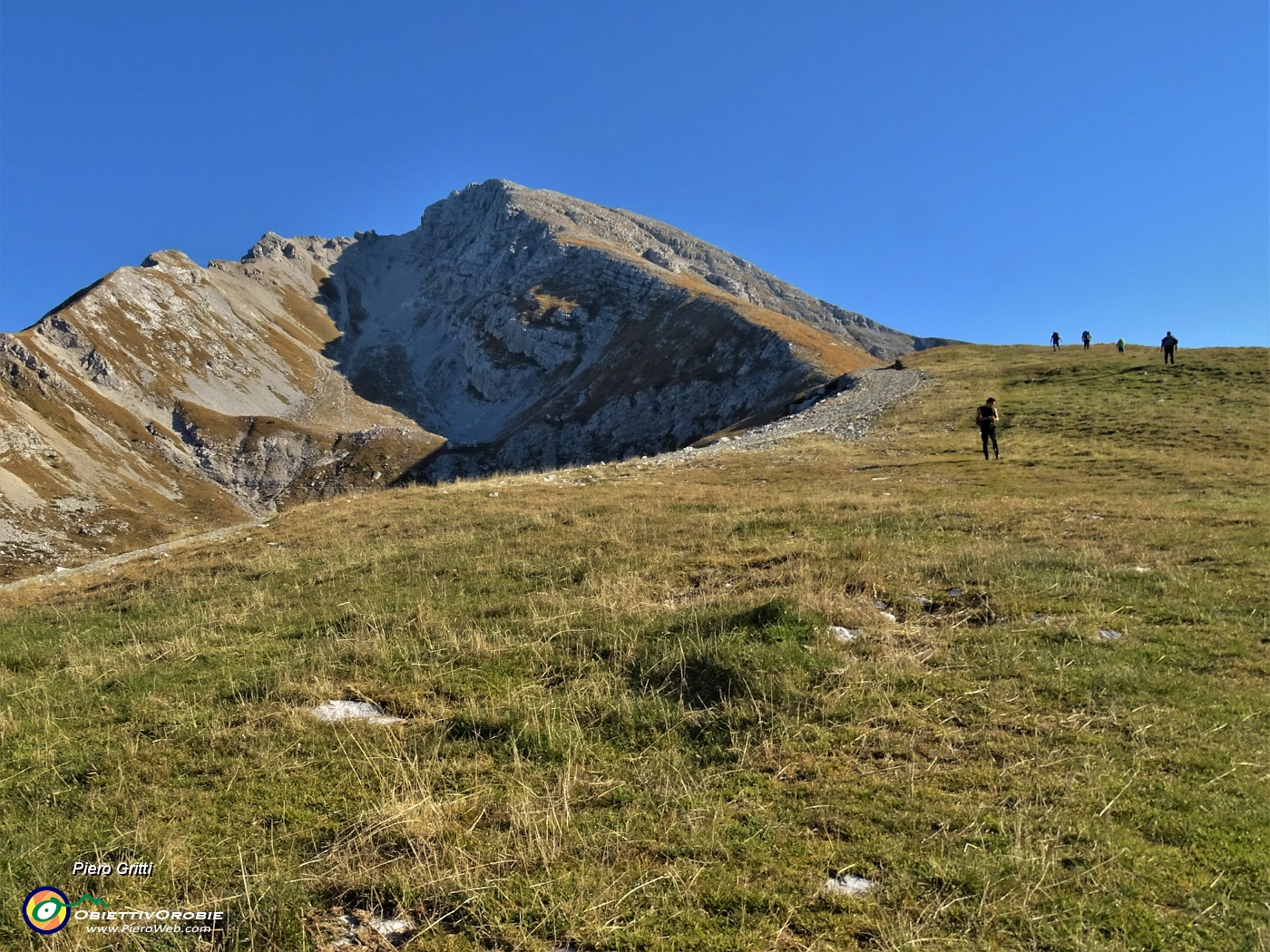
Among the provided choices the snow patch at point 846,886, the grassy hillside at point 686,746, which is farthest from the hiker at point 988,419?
the snow patch at point 846,886

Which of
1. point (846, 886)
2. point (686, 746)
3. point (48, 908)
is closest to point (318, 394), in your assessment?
point (48, 908)

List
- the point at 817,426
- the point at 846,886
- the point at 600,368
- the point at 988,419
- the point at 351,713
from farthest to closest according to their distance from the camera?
the point at 600,368
the point at 817,426
the point at 988,419
the point at 351,713
the point at 846,886

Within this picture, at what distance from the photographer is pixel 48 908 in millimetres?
5199

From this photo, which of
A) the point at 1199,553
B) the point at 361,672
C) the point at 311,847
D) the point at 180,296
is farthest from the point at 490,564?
the point at 180,296

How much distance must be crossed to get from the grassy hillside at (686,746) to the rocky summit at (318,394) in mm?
59045

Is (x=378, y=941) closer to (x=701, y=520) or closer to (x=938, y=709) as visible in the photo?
(x=938, y=709)

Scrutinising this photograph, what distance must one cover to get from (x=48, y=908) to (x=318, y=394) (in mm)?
Answer: 190911

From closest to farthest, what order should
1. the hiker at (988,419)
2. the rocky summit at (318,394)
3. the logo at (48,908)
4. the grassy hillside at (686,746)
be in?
the grassy hillside at (686,746) → the logo at (48,908) → the hiker at (988,419) → the rocky summit at (318,394)

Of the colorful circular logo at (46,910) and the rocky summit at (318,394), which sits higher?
the rocky summit at (318,394)

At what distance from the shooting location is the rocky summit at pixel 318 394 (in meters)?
100

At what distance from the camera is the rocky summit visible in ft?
330

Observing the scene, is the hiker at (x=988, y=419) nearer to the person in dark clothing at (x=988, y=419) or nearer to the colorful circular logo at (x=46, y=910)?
the person in dark clothing at (x=988, y=419)

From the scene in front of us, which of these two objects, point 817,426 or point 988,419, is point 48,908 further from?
point 817,426

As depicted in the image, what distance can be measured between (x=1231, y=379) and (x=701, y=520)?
4460cm
